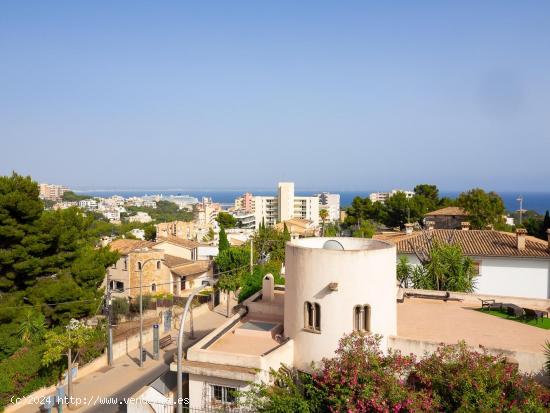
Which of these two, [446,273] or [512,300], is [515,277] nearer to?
[446,273]

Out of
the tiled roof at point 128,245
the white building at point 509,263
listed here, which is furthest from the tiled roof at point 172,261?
the white building at point 509,263

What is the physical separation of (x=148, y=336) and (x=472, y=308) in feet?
72.1

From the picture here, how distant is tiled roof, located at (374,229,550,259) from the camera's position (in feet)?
114

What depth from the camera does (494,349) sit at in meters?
15.2

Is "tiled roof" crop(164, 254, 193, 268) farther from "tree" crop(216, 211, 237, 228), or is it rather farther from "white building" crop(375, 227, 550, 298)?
"tree" crop(216, 211, 237, 228)

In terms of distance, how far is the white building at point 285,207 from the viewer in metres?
168

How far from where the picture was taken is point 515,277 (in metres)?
34.5

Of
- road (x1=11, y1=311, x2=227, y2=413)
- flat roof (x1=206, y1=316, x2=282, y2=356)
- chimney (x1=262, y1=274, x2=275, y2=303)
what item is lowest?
road (x1=11, y1=311, x2=227, y2=413)

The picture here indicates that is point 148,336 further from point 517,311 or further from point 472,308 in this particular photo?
point 517,311

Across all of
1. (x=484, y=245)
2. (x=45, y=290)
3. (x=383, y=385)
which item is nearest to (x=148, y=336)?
(x=45, y=290)

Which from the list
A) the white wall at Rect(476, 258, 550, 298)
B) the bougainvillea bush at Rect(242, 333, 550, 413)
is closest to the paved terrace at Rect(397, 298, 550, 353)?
the bougainvillea bush at Rect(242, 333, 550, 413)

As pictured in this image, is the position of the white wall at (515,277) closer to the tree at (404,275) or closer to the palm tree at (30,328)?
the tree at (404,275)

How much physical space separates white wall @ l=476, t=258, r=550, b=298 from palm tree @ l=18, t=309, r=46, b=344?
28638 mm

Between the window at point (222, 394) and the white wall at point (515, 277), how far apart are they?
79.5 ft
